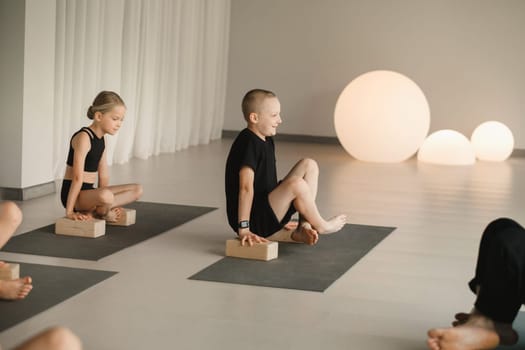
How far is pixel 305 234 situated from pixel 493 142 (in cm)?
474

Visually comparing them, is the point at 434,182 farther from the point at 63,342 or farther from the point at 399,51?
the point at 63,342

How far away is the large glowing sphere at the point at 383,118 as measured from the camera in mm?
7738

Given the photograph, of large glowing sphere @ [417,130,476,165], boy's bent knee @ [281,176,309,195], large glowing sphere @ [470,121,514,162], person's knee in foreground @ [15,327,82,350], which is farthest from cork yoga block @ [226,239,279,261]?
large glowing sphere @ [470,121,514,162]

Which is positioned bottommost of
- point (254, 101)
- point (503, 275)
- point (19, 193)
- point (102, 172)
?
point (19, 193)

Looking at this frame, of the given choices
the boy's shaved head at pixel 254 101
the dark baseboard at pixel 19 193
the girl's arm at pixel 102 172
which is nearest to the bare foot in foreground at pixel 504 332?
the boy's shaved head at pixel 254 101

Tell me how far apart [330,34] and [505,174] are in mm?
2750

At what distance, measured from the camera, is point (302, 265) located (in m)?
3.79

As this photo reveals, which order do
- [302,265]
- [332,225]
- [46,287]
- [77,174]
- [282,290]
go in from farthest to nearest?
1. [77,174]
2. [332,225]
3. [302,265]
4. [282,290]
5. [46,287]

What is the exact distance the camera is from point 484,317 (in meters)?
2.57

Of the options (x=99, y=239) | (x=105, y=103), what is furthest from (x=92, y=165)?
(x=99, y=239)

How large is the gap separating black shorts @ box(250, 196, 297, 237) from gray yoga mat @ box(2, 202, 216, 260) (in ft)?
1.81

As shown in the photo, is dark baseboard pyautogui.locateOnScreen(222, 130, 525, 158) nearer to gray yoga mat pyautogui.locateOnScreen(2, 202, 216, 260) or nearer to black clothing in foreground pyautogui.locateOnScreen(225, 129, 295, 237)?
gray yoga mat pyautogui.locateOnScreen(2, 202, 216, 260)

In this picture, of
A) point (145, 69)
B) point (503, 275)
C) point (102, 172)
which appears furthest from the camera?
point (145, 69)

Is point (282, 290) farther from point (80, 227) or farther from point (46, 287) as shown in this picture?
point (80, 227)
